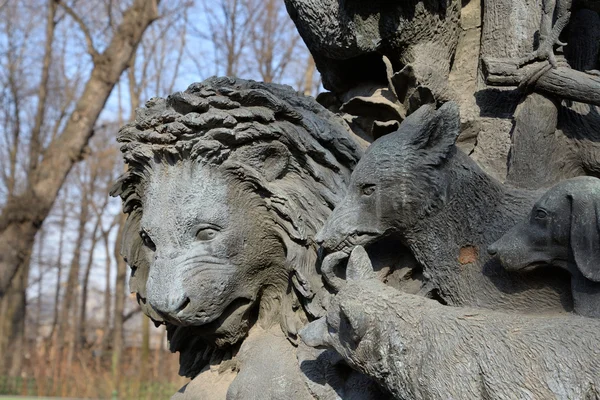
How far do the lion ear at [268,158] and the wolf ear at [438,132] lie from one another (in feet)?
1.63

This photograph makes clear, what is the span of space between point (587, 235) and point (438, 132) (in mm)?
442

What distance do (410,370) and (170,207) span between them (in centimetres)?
90

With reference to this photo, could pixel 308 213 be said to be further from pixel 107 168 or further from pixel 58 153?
pixel 107 168

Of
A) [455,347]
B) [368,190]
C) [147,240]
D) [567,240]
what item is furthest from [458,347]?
[147,240]

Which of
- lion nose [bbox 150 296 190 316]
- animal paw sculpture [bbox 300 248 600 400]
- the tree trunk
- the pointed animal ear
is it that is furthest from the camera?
the tree trunk

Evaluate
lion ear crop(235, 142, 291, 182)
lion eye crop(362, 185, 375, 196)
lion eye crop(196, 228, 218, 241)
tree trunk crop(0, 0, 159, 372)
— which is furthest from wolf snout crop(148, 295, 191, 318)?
tree trunk crop(0, 0, 159, 372)

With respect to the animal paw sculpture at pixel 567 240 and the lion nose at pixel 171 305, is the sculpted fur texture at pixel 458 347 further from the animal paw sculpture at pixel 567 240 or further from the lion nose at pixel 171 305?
the lion nose at pixel 171 305

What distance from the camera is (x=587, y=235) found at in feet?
4.88

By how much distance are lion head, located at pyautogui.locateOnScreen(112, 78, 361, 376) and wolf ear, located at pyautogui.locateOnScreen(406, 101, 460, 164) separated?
45 cm

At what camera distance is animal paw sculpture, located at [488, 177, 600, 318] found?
1.48 m

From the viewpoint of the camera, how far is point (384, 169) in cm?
170

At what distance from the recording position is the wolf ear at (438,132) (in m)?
1.70

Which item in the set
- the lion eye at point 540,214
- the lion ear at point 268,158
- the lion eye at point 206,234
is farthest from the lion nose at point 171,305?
the lion eye at point 540,214

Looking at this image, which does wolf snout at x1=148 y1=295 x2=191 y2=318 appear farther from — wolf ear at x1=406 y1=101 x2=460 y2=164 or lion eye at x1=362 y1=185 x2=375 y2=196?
wolf ear at x1=406 y1=101 x2=460 y2=164
